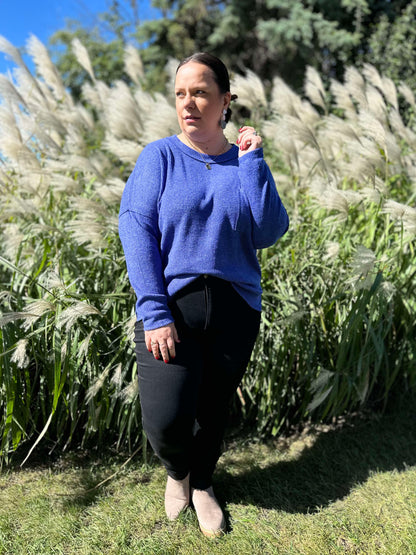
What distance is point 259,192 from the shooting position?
5.31ft

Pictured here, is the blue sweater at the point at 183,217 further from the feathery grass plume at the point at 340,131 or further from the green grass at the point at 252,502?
the feathery grass plume at the point at 340,131

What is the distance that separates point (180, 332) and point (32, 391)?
1054 millimetres

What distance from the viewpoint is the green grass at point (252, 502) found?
6.21 feet

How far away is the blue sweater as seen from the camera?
1586mm

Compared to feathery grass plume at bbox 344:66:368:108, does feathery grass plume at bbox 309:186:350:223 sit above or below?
below

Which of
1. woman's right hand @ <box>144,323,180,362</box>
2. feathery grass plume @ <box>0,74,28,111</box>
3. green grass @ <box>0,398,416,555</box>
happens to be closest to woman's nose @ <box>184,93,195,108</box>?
woman's right hand @ <box>144,323,180,362</box>

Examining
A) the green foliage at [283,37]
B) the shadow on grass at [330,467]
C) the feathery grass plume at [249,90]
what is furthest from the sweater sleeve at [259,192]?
the green foliage at [283,37]

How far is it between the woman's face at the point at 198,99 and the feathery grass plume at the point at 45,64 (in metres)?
2.25

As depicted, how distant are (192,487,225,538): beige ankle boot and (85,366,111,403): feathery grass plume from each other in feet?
1.90

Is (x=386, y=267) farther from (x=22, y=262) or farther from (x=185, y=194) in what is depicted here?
(x=22, y=262)

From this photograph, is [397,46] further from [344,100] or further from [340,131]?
[340,131]

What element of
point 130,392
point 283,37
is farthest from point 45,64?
point 283,37

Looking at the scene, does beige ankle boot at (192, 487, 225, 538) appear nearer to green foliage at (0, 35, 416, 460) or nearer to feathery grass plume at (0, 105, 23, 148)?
green foliage at (0, 35, 416, 460)

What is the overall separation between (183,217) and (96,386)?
37.8 inches
